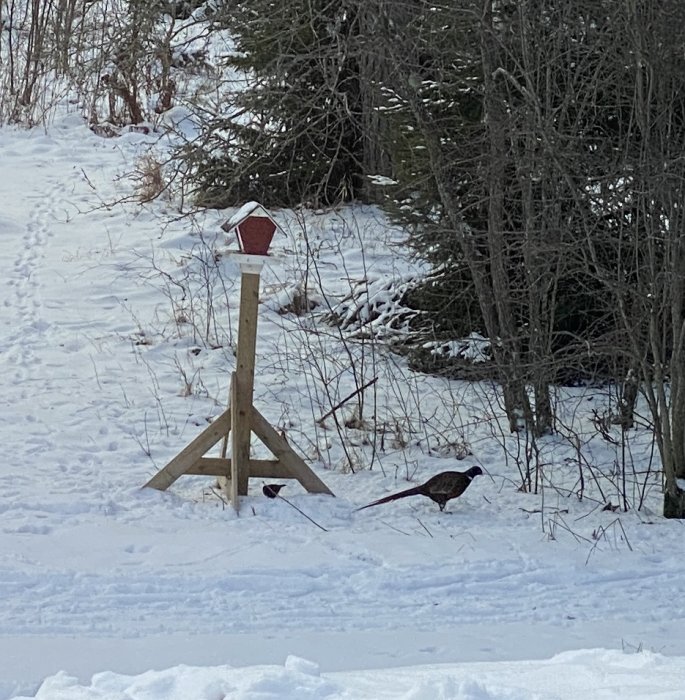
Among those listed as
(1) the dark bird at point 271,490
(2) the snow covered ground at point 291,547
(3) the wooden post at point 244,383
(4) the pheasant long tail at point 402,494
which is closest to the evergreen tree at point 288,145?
(2) the snow covered ground at point 291,547

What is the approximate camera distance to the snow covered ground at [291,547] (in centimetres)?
397

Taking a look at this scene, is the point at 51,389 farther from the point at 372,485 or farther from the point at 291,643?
the point at 291,643

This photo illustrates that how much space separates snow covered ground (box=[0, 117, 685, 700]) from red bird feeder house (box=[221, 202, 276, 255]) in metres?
1.50

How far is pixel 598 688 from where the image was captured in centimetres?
334

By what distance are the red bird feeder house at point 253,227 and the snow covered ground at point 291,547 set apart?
1.50 m

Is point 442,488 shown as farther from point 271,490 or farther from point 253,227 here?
point 253,227

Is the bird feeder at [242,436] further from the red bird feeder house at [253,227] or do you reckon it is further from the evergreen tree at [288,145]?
the evergreen tree at [288,145]

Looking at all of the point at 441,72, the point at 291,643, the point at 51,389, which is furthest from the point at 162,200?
the point at 291,643

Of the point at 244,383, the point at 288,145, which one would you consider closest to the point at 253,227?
the point at 244,383

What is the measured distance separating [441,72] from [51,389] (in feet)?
12.5

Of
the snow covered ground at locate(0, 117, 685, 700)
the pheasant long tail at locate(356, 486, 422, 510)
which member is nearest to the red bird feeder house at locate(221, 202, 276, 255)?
the snow covered ground at locate(0, 117, 685, 700)

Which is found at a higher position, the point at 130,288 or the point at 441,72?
the point at 441,72

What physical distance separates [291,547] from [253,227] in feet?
5.96

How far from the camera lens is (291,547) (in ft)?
18.8
